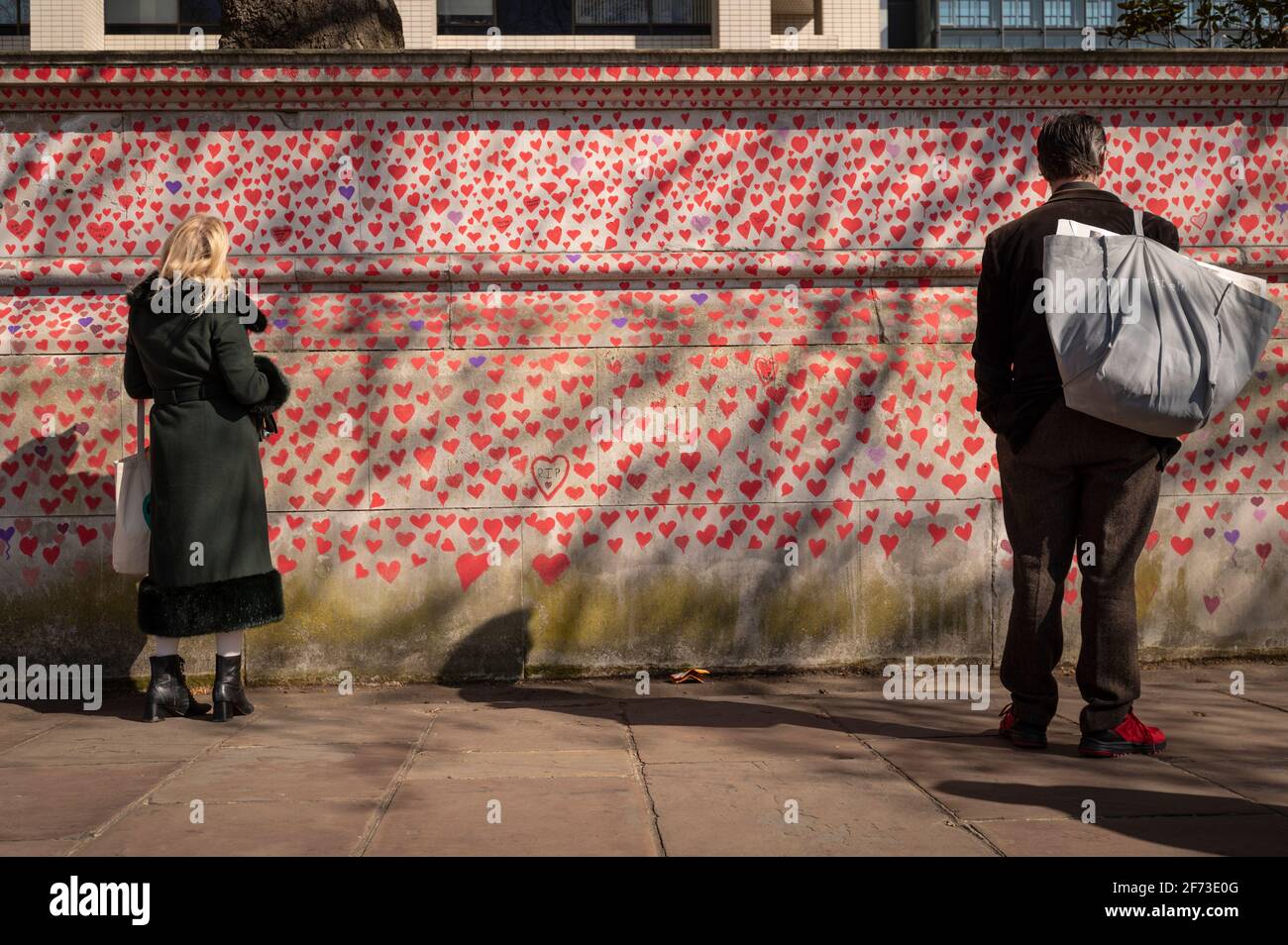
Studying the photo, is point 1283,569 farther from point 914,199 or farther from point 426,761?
point 426,761

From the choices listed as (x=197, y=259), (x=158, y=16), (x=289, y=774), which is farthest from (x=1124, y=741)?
(x=158, y=16)

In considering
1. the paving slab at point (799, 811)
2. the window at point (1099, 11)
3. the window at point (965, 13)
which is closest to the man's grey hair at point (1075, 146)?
the paving slab at point (799, 811)

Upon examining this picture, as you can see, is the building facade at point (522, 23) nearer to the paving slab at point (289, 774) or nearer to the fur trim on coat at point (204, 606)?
the fur trim on coat at point (204, 606)

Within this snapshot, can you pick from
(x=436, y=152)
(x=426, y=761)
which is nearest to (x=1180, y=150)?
(x=436, y=152)

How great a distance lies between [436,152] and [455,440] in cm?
143

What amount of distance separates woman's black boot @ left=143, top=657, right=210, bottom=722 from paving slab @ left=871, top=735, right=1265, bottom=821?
288 centimetres

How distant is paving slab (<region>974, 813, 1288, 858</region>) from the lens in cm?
356

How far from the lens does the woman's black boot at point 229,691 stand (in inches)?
219

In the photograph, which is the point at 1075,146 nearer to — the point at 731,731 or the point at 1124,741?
the point at 1124,741

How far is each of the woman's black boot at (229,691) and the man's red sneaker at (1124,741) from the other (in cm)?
337

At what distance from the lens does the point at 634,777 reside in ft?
14.8

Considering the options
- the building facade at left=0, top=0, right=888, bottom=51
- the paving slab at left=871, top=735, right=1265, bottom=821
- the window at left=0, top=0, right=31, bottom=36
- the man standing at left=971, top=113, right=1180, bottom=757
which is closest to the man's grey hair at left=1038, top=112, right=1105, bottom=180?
the man standing at left=971, top=113, right=1180, bottom=757

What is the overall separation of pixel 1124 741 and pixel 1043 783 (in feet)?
1.78

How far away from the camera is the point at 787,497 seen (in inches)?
255
